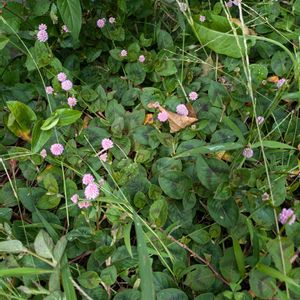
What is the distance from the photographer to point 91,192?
3.62 feet

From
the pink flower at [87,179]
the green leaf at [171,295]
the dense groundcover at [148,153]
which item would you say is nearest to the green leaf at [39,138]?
the dense groundcover at [148,153]

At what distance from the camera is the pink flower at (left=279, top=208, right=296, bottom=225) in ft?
3.24

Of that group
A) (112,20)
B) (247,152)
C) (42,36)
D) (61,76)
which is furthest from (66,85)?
(247,152)

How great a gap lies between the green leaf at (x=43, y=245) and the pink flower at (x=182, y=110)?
0.49m

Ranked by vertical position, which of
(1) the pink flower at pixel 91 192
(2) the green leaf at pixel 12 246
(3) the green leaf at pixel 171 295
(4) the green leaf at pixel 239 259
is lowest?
(3) the green leaf at pixel 171 295

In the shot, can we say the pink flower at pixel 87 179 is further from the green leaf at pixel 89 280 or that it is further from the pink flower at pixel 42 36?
the pink flower at pixel 42 36

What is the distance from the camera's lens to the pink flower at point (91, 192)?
1101mm

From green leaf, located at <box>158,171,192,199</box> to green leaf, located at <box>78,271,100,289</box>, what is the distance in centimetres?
26

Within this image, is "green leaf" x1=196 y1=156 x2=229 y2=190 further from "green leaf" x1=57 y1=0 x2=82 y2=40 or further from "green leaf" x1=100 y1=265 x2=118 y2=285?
"green leaf" x1=57 y1=0 x2=82 y2=40

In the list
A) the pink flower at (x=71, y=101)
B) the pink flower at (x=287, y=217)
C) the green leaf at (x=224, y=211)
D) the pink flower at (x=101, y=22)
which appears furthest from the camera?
the pink flower at (x=101, y=22)

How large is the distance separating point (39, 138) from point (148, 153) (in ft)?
0.94

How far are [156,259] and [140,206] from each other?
0.14 meters

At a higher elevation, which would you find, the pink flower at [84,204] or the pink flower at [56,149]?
the pink flower at [56,149]

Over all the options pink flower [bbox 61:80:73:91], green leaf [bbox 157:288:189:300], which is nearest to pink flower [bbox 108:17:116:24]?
pink flower [bbox 61:80:73:91]
